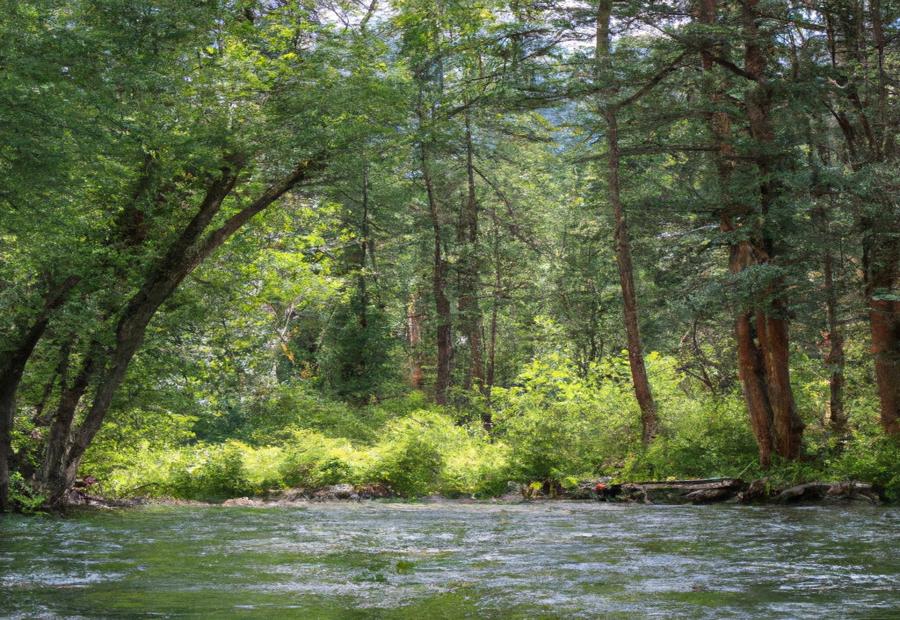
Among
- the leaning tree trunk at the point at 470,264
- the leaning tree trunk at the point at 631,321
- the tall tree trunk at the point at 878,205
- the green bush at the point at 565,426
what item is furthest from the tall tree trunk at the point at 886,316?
the leaning tree trunk at the point at 470,264

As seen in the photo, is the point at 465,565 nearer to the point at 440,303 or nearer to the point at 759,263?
the point at 759,263

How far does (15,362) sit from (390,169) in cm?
751

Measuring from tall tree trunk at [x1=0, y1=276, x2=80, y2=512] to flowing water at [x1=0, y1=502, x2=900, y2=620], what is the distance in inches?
32.8

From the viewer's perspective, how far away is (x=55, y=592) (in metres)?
5.93

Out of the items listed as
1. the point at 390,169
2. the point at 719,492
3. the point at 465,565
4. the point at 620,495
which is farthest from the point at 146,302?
the point at 719,492

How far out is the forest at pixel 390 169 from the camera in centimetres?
1089

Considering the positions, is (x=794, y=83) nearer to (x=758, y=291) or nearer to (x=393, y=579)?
(x=758, y=291)

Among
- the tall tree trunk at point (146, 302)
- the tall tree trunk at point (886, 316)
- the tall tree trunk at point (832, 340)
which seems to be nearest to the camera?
the tall tree trunk at point (146, 302)

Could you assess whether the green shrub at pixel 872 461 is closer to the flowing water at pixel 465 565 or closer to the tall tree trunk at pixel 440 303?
the flowing water at pixel 465 565

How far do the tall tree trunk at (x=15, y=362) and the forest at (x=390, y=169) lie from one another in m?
0.05

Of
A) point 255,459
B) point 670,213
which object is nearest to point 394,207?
point 255,459

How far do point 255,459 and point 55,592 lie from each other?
13.0 meters

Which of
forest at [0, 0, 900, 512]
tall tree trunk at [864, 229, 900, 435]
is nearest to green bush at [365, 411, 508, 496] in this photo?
forest at [0, 0, 900, 512]

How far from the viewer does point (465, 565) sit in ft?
24.4
